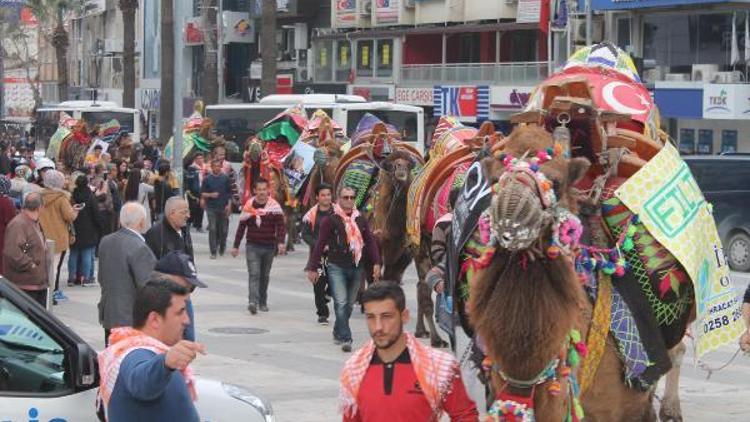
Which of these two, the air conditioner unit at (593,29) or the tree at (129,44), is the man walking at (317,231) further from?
the tree at (129,44)

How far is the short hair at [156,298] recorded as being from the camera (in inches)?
234

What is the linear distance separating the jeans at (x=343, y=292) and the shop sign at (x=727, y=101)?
27356mm

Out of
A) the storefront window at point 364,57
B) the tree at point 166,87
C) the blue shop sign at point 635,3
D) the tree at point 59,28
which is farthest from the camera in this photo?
the tree at point 59,28

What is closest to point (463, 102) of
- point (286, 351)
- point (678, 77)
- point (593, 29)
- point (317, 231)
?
point (593, 29)

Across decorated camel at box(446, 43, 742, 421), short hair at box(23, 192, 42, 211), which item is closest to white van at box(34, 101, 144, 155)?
short hair at box(23, 192, 42, 211)

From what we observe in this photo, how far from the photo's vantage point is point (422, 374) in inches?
227

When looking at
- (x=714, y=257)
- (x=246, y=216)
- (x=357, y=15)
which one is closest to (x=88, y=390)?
(x=714, y=257)

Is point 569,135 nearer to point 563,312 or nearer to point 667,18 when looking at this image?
point 563,312

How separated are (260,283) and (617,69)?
32.3 ft

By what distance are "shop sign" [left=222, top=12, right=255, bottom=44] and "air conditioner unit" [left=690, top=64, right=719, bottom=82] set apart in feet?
98.2

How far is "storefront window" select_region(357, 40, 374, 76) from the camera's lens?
60.4 m

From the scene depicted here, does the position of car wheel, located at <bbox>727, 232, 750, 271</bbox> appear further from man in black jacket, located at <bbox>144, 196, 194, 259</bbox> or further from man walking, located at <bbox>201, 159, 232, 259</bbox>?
man in black jacket, located at <bbox>144, 196, 194, 259</bbox>

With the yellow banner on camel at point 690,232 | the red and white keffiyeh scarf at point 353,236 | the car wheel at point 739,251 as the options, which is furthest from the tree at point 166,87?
the yellow banner on camel at point 690,232

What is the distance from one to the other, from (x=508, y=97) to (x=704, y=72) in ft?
29.9
